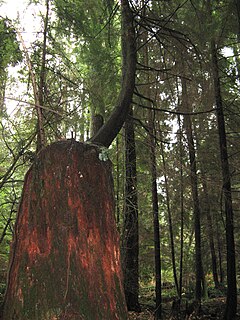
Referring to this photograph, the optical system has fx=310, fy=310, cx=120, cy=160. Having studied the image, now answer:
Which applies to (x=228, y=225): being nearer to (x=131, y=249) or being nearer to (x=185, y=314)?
(x=185, y=314)

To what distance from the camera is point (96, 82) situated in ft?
22.9

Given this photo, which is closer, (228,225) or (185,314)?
(185,314)

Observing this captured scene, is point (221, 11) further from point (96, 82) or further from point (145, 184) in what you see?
point (145, 184)

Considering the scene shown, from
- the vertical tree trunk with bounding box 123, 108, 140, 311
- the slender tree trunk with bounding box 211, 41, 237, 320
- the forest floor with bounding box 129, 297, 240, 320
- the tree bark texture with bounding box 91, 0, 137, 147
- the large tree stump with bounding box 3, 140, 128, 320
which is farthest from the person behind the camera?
the vertical tree trunk with bounding box 123, 108, 140, 311

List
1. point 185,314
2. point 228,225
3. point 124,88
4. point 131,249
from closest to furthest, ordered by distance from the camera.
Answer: point 124,88
point 185,314
point 228,225
point 131,249

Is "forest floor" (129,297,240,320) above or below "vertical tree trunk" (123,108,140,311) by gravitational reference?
below

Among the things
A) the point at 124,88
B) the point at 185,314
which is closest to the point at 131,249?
the point at 185,314

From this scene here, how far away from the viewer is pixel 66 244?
9.45 ft

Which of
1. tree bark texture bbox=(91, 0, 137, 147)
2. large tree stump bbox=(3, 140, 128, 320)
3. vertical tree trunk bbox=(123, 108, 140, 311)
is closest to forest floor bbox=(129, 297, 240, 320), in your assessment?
vertical tree trunk bbox=(123, 108, 140, 311)

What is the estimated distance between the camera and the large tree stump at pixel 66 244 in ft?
8.91

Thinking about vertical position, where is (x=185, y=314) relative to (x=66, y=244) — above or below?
below

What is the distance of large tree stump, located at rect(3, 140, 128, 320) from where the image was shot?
→ 272cm

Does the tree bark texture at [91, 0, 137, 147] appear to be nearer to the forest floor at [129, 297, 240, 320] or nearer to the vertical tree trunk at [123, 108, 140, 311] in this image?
the vertical tree trunk at [123, 108, 140, 311]

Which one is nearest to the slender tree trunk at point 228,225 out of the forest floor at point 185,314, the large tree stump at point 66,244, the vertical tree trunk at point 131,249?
the forest floor at point 185,314
